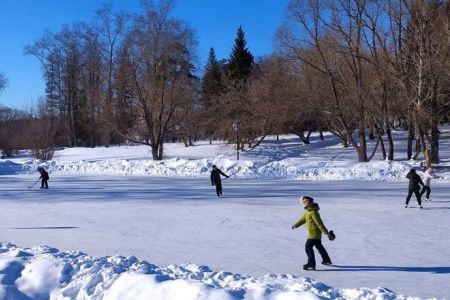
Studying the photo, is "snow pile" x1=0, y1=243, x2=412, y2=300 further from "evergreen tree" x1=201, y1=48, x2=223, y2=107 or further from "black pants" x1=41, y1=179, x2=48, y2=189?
"evergreen tree" x1=201, y1=48, x2=223, y2=107

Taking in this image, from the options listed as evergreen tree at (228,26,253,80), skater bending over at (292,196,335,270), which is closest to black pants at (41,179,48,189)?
skater bending over at (292,196,335,270)

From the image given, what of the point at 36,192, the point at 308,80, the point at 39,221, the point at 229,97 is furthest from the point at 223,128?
the point at 39,221

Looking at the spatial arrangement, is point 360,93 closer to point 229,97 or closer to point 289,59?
point 289,59

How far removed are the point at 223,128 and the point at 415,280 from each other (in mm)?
31198

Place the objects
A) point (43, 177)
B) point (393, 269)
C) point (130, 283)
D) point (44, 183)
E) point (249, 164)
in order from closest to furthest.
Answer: point (130, 283)
point (393, 269)
point (43, 177)
point (44, 183)
point (249, 164)

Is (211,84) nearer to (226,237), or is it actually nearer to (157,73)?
(157,73)

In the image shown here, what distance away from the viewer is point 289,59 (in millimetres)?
31422

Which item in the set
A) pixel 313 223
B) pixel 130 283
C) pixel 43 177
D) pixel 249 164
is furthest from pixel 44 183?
pixel 130 283

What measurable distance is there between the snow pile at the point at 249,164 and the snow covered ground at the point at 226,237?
0.47ft

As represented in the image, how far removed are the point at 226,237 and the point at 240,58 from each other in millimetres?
43663

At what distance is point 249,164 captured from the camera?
1117 inches

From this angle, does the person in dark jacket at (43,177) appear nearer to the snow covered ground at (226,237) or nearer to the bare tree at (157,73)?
the snow covered ground at (226,237)

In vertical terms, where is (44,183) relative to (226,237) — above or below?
above

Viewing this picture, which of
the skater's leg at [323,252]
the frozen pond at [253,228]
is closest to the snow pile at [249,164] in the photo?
the frozen pond at [253,228]
